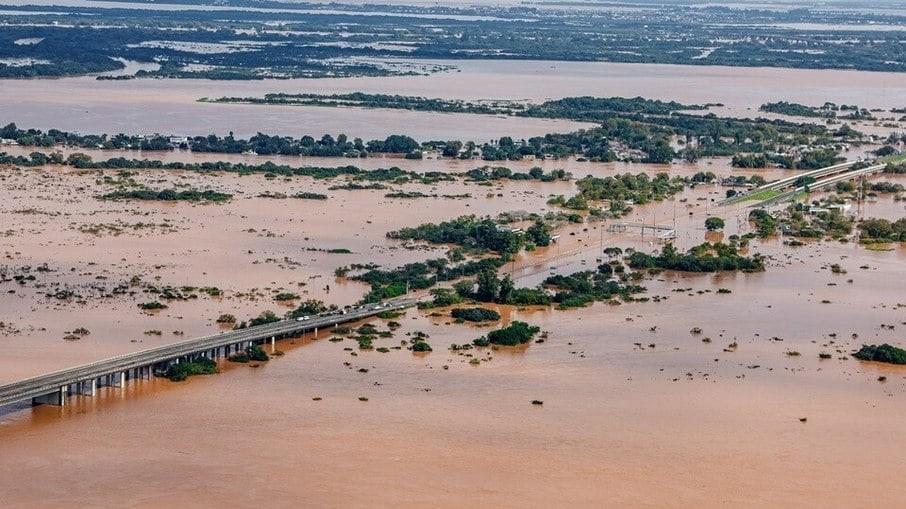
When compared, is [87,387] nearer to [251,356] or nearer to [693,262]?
[251,356]

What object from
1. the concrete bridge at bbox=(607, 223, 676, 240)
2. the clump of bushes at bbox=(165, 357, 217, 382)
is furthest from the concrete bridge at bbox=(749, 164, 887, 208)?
the clump of bushes at bbox=(165, 357, 217, 382)

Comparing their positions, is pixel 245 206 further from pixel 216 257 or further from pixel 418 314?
pixel 418 314

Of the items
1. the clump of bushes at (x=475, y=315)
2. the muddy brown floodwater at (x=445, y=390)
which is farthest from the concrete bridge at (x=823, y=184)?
the clump of bushes at (x=475, y=315)

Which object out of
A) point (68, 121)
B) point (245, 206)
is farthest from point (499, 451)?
point (68, 121)

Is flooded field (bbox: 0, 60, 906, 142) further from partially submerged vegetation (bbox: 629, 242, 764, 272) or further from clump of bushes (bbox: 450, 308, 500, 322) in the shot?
clump of bushes (bbox: 450, 308, 500, 322)

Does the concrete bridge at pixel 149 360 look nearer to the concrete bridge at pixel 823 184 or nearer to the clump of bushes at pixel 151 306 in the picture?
the clump of bushes at pixel 151 306

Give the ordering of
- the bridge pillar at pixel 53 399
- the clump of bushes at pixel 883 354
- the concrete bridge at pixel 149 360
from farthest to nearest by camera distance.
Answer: the clump of bushes at pixel 883 354, the bridge pillar at pixel 53 399, the concrete bridge at pixel 149 360

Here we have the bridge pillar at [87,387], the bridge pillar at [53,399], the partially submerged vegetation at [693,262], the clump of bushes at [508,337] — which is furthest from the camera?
the partially submerged vegetation at [693,262]
